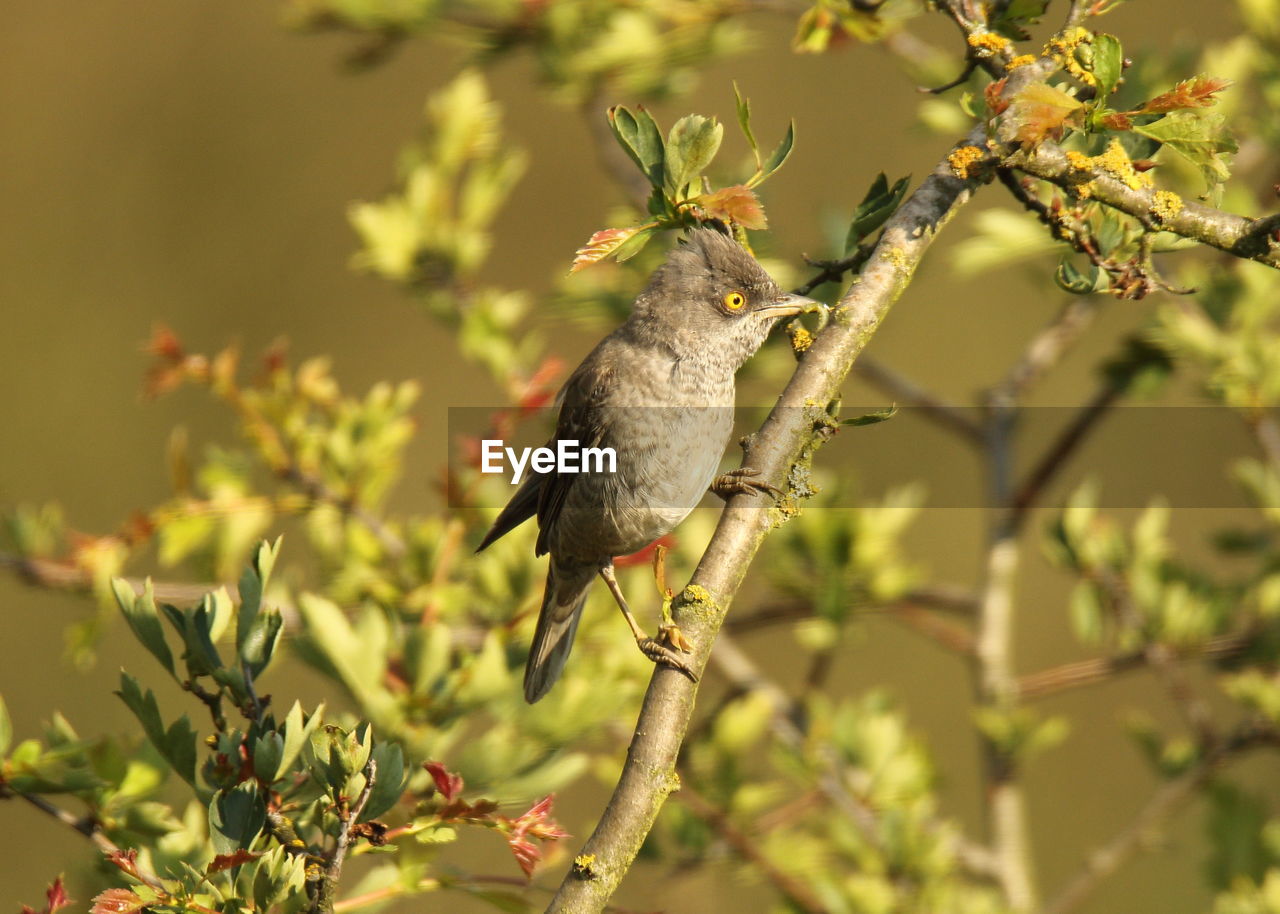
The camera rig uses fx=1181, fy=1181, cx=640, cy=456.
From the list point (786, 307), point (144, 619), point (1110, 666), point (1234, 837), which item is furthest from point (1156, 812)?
point (144, 619)

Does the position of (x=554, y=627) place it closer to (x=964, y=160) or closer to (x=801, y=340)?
(x=801, y=340)

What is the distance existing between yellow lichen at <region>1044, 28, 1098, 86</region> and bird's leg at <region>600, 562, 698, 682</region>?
0.94m

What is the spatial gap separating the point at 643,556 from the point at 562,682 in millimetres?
405

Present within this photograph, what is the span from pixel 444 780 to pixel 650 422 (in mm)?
1094

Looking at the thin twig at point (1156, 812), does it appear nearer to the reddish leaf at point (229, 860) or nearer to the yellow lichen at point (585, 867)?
the yellow lichen at point (585, 867)

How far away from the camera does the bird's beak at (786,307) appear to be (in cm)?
214

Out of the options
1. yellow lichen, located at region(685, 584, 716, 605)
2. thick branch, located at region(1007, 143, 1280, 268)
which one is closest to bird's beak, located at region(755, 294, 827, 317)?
thick branch, located at region(1007, 143, 1280, 268)

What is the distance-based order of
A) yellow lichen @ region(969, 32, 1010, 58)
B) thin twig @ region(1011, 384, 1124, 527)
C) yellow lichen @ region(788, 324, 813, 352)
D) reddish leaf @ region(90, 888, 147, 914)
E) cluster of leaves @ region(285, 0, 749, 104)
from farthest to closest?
cluster of leaves @ region(285, 0, 749, 104) → thin twig @ region(1011, 384, 1124, 527) → yellow lichen @ region(788, 324, 813, 352) → yellow lichen @ region(969, 32, 1010, 58) → reddish leaf @ region(90, 888, 147, 914)

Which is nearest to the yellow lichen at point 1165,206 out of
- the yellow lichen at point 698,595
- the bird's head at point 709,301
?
the yellow lichen at point 698,595

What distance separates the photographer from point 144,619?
55.9 inches

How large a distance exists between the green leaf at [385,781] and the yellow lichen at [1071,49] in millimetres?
1229

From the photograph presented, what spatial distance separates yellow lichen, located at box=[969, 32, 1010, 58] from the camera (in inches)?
65.8

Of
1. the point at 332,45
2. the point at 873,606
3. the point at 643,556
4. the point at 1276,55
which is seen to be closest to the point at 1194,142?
the point at 643,556

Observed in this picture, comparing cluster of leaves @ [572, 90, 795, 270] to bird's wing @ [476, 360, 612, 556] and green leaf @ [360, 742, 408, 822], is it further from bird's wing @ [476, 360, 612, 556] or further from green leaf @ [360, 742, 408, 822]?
bird's wing @ [476, 360, 612, 556]
